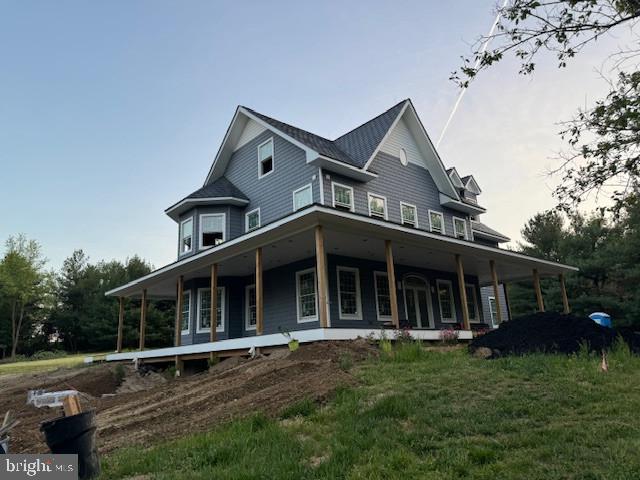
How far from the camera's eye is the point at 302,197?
14.6 metres

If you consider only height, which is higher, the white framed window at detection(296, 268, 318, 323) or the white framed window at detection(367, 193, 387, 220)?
the white framed window at detection(367, 193, 387, 220)

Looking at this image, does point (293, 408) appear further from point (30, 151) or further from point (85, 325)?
point (85, 325)

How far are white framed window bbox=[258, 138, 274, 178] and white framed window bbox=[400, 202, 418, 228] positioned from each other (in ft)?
16.8

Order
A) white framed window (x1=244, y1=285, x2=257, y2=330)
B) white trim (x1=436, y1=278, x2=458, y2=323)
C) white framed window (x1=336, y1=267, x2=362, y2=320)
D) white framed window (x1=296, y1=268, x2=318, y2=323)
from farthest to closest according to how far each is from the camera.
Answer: white trim (x1=436, y1=278, x2=458, y2=323) < white framed window (x1=244, y1=285, x2=257, y2=330) < white framed window (x1=336, y1=267, x2=362, y2=320) < white framed window (x1=296, y1=268, x2=318, y2=323)

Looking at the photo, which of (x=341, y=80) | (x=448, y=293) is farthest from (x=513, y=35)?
(x=448, y=293)

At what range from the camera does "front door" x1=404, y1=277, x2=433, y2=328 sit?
1594cm

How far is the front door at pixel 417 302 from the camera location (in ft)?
52.3

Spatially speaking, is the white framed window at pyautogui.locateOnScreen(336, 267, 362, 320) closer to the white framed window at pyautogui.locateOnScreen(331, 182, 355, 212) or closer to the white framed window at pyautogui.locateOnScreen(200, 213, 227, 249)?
the white framed window at pyautogui.locateOnScreen(331, 182, 355, 212)

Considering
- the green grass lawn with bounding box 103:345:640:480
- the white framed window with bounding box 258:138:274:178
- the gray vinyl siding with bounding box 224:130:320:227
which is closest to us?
the green grass lawn with bounding box 103:345:640:480

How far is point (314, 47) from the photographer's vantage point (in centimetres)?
1302

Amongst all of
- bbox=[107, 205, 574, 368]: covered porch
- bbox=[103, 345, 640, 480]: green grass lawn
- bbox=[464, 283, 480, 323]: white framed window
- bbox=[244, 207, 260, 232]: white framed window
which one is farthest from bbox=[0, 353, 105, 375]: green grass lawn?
bbox=[464, 283, 480, 323]: white framed window

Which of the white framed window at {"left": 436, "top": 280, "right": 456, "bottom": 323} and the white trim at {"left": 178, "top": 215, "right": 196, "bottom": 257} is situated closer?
the white trim at {"left": 178, "top": 215, "right": 196, "bottom": 257}

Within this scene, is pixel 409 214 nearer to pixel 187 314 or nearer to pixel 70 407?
pixel 187 314

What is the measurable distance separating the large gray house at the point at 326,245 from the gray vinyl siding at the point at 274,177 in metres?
0.05
